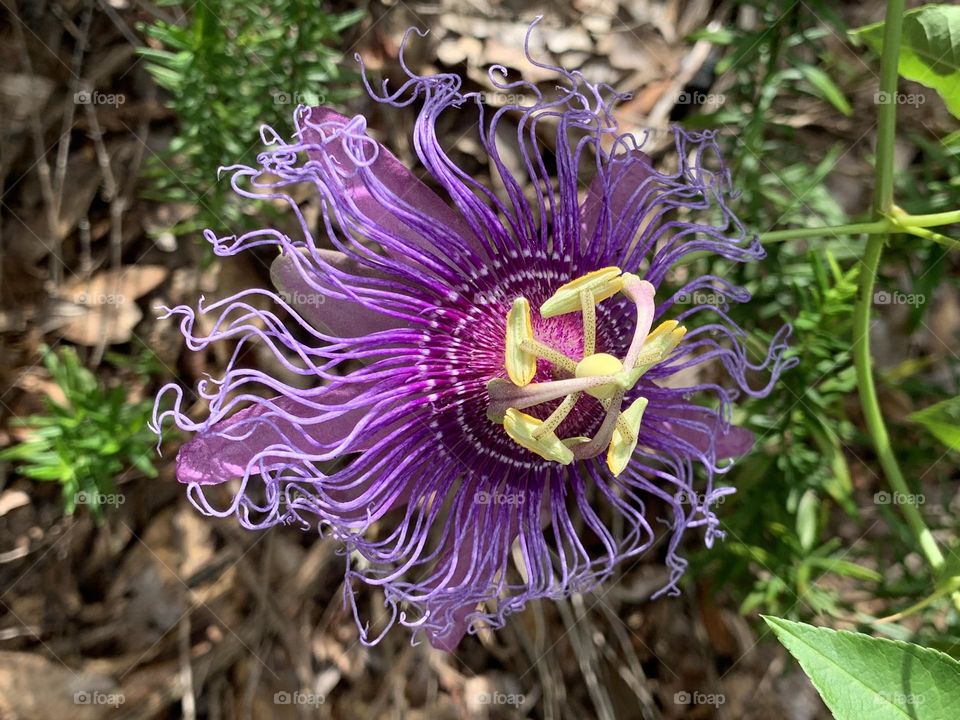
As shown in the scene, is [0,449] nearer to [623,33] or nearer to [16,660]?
[16,660]

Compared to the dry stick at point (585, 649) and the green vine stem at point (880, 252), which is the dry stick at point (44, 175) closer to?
the dry stick at point (585, 649)

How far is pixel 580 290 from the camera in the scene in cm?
171

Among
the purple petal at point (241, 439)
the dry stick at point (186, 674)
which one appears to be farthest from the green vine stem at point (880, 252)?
the dry stick at point (186, 674)

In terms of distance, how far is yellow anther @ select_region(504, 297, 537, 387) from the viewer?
66.6 inches

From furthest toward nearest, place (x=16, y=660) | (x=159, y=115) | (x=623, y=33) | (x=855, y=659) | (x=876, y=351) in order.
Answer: (x=876, y=351) → (x=623, y=33) → (x=159, y=115) → (x=16, y=660) → (x=855, y=659)

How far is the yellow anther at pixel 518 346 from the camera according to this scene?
5.55ft

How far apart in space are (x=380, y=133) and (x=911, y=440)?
184cm

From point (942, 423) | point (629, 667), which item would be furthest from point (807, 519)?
point (629, 667)

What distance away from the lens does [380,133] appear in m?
2.67

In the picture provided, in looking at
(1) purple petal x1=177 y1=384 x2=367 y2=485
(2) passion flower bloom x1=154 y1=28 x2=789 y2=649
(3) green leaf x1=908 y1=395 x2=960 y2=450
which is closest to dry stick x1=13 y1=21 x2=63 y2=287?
(2) passion flower bloom x1=154 y1=28 x2=789 y2=649

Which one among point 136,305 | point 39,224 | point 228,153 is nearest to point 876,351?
point 228,153

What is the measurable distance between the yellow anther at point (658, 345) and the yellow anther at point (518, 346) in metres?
0.21

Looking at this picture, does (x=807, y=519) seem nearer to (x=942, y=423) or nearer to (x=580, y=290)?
(x=942, y=423)

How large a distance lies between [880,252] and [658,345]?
2.29 ft
